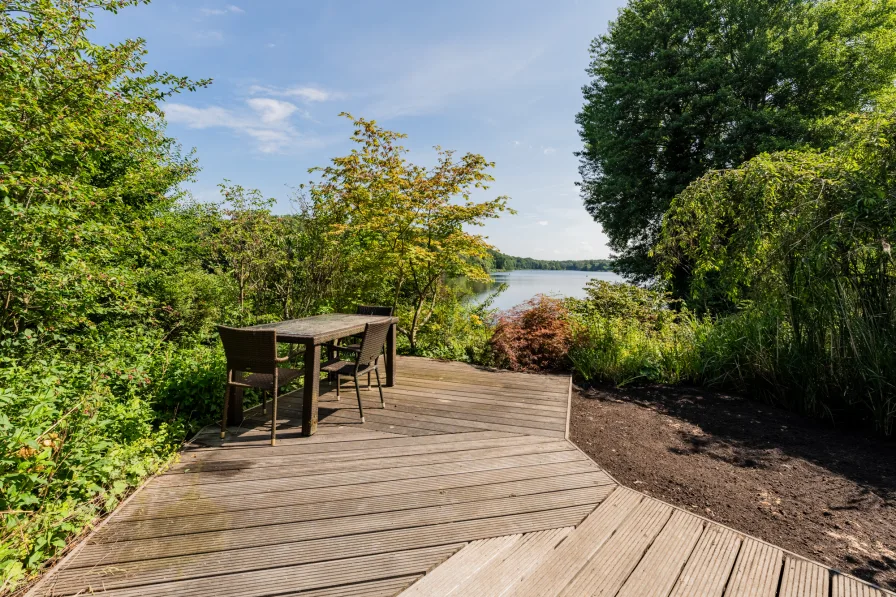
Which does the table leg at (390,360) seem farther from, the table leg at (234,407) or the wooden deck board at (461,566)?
the wooden deck board at (461,566)

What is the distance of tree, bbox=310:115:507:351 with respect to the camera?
18.9 feet

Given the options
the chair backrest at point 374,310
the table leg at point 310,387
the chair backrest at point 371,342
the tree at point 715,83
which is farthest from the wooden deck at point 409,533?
the tree at point 715,83

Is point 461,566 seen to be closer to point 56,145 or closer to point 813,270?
point 56,145

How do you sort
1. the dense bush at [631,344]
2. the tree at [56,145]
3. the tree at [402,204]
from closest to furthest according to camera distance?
the tree at [56,145]
the dense bush at [631,344]
the tree at [402,204]

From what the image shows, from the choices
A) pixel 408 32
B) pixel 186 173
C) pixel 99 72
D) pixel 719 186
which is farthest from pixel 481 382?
pixel 408 32

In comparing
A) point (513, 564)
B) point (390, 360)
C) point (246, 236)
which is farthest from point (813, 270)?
point (246, 236)

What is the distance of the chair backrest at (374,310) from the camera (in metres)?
4.75

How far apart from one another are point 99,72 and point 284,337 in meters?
2.43

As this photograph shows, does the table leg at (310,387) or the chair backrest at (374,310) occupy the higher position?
the chair backrest at (374,310)

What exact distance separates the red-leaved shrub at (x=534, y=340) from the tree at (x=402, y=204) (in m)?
1.01

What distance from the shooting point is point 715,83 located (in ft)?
35.9

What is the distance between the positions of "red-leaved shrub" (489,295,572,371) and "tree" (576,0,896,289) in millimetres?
7870

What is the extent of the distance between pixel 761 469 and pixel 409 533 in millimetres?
2445

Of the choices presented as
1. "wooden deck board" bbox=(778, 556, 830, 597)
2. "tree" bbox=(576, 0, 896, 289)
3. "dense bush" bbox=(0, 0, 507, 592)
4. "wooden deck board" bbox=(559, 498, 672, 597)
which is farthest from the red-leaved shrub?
"tree" bbox=(576, 0, 896, 289)
